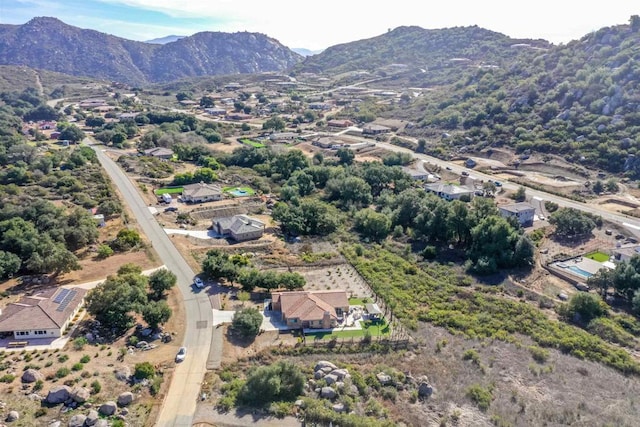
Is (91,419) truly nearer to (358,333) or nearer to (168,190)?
(358,333)

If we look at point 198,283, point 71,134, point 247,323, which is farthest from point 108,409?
point 71,134

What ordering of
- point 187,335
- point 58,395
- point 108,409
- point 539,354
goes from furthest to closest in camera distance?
point 187,335, point 539,354, point 58,395, point 108,409

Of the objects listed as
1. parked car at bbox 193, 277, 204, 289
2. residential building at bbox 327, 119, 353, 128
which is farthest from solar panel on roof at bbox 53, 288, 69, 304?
residential building at bbox 327, 119, 353, 128

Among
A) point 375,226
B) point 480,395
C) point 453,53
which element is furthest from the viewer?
point 453,53

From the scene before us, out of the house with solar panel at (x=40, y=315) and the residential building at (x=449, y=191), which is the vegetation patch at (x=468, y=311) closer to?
the residential building at (x=449, y=191)

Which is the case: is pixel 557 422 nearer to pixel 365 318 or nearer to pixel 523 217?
pixel 365 318

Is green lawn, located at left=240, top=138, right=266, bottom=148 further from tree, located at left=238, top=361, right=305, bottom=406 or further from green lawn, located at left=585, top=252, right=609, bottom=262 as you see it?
tree, located at left=238, top=361, right=305, bottom=406

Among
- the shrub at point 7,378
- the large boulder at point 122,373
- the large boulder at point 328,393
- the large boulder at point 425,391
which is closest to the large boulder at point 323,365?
the large boulder at point 328,393

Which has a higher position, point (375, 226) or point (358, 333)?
point (375, 226)
